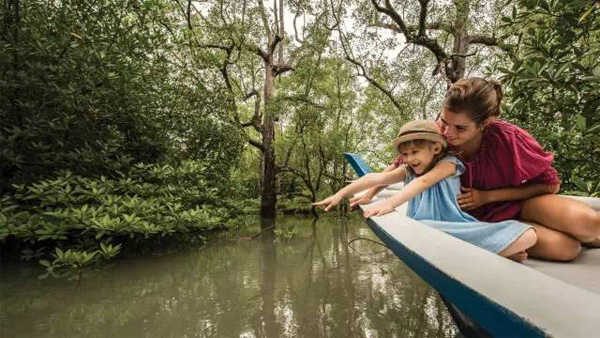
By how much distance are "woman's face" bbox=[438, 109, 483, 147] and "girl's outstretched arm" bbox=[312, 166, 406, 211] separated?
30cm

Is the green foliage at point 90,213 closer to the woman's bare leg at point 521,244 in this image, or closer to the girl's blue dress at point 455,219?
the girl's blue dress at point 455,219

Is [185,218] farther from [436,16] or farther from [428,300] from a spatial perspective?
[436,16]

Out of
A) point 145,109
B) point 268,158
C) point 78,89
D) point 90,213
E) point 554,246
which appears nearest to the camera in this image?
point 554,246

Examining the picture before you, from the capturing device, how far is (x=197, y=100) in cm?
625

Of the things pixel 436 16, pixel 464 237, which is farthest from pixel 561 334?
pixel 436 16

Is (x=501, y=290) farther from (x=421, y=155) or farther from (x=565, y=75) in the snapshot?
(x=565, y=75)

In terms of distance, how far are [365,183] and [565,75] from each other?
1.30m

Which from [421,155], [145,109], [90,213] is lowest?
[90,213]

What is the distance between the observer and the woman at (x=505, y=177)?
1.34m

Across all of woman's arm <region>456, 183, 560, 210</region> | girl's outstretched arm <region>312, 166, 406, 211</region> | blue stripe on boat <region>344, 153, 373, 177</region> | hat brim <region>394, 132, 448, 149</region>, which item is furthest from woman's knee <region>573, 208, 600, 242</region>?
blue stripe on boat <region>344, 153, 373, 177</region>

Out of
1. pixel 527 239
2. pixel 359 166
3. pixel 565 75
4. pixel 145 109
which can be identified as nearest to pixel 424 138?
pixel 527 239

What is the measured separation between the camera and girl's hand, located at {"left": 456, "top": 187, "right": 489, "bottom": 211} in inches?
57.9

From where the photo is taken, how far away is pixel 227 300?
287cm

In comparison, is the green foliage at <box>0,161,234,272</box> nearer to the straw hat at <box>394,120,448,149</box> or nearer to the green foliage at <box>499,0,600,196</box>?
the straw hat at <box>394,120,448,149</box>
